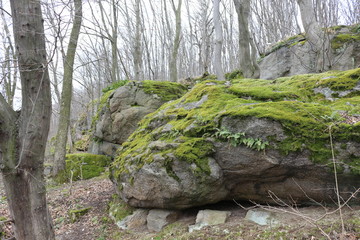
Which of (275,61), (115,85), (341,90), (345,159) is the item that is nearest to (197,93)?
(341,90)

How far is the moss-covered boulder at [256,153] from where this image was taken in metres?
3.85

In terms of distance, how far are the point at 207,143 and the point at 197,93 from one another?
2169 millimetres

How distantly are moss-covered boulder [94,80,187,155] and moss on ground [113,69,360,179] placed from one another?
357 centimetres

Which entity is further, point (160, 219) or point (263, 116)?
point (160, 219)

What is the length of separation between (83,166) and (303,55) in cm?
1019

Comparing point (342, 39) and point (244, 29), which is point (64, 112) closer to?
point (244, 29)

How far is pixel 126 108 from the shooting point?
33.5 ft

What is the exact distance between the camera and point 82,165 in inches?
392

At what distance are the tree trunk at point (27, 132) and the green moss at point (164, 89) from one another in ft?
23.6

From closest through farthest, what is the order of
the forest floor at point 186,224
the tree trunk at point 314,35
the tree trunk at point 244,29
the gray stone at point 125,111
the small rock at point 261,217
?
the forest floor at point 186,224 < the small rock at point 261,217 < the tree trunk at point 314,35 < the tree trunk at point 244,29 < the gray stone at point 125,111

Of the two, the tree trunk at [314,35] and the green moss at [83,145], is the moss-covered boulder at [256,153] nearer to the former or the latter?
the tree trunk at [314,35]

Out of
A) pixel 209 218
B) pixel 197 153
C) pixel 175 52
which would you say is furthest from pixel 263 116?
pixel 175 52

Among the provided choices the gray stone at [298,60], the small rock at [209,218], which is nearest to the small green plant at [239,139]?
the small rock at [209,218]

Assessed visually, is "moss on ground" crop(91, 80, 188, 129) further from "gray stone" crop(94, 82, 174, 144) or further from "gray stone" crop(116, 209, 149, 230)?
"gray stone" crop(116, 209, 149, 230)
